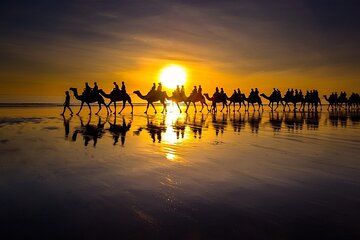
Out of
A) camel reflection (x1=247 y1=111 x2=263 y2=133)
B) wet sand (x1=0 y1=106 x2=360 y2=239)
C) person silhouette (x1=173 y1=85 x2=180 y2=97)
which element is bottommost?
wet sand (x1=0 y1=106 x2=360 y2=239)

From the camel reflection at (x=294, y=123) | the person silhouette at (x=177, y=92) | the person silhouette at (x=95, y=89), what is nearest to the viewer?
the camel reflection at (x=294, y=123)

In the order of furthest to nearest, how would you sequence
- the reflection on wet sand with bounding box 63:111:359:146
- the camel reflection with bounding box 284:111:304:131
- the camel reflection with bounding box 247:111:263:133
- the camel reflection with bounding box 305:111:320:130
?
the camel reflection with bounding box 305:111:320:130
the camel reflection with bounding box 284:111:304:131
the camel reflection with bounding box 247:111:263:133
the reflection on wet sand with bounding box 63:111:359:146

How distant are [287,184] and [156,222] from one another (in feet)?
9.12

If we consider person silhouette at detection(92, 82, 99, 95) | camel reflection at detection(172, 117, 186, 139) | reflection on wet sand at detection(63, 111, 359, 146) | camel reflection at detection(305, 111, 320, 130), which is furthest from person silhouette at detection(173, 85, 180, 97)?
camel reflection at detection(172, 117, 186, 139)

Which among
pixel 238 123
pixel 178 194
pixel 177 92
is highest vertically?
pixel 177 92

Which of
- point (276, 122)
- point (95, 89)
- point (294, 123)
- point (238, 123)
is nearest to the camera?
point (238, 123)

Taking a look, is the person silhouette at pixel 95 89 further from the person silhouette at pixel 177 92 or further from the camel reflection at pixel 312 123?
the camel reflection at pixel 312 123

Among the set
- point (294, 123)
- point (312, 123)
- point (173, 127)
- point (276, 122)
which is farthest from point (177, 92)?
point (173, 127)

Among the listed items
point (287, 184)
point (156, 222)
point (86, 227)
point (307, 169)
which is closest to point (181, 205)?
point (156, 222)

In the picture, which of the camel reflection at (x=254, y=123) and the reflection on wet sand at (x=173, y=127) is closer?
the reflection on wet sand at (x=173, y=127)

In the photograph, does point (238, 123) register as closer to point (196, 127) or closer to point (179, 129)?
point (196, 127)

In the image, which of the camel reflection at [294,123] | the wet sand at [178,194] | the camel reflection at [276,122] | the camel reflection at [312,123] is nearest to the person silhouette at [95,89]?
the camel reflection at [276,122]

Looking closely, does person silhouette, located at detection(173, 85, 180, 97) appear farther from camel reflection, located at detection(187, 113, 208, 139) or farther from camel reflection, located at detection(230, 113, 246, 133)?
camel reflection, located at detection(187, 113, 208, 139)

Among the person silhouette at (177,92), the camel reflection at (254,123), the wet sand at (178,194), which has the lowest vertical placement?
the wet sand at (178,194)
